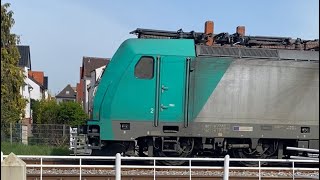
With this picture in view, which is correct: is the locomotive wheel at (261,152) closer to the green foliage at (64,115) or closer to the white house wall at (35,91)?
the green foliage at (64,115)

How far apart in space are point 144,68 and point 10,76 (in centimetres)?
1753

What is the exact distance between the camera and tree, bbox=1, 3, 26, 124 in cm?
2889

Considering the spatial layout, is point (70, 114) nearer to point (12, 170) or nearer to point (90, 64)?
point (12, 170)

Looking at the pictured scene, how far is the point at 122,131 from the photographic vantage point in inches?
566

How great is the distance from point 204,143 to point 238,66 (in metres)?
2.45

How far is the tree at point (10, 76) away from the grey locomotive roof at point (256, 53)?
1677 cm

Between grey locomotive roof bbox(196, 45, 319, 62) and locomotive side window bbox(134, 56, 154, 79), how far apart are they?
1425mm

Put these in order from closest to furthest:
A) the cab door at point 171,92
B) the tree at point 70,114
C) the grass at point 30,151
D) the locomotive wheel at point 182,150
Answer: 1. the cab door at point 171,92
2. the locomotive wheel at point 182,150
3. the grass at point 30,151
4. the tree at point 70,114

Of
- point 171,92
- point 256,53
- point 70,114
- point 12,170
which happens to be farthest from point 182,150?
point 70,114

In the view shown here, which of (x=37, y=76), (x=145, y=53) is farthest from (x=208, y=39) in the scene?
(x=37, y=76)

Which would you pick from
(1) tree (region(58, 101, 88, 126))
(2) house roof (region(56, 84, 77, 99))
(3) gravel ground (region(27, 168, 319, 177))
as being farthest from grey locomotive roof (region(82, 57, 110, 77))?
(3) gravel ground (region(27, 168, 319, 177))

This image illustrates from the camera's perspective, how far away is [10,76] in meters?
30.0

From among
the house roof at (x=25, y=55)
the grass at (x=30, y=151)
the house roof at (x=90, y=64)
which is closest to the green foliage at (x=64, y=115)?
the grass at (x=30, y=151)

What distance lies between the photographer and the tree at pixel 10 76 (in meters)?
28.9
